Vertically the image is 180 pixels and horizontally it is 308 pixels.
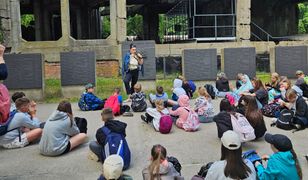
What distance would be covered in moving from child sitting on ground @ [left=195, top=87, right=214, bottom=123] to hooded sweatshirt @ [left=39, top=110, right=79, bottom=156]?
357 cm

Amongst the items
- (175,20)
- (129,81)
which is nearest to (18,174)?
(129,81)

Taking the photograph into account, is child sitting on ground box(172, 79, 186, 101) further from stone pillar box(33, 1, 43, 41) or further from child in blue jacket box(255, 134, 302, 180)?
stone pillar box(33, 1, 43, 41)

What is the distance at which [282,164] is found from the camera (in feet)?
16.8

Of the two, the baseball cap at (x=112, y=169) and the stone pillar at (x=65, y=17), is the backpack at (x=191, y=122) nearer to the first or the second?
the baseball cap at (x=112, y=169)

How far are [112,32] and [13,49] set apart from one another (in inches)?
198

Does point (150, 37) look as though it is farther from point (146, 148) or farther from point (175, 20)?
point (146, 148)

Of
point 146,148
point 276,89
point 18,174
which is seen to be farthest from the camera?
point 276,89

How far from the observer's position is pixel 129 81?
1409 cm

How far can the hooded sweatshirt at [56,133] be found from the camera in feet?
25.4

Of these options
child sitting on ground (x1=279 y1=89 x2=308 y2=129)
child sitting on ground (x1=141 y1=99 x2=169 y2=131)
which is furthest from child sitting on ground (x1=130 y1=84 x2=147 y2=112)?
child sitting on ground (x1=279 y1=89 x2=308 y2=129)

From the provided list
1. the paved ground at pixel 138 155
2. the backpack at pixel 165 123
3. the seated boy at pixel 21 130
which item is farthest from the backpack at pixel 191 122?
the seated boy at pixel 21 130

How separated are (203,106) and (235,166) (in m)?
5.93

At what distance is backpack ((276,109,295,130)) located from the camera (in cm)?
951

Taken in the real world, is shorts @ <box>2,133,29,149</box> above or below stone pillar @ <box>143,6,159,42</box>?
below
